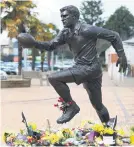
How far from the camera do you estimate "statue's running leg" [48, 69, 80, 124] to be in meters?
5.28

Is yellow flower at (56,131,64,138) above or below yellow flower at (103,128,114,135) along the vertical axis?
below

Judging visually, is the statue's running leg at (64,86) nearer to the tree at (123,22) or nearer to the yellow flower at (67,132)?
the yellow flower at (67,132)

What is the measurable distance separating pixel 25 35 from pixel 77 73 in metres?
0.82

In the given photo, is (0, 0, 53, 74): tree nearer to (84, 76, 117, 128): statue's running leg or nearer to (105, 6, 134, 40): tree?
(84, 76, 117, 128): statue's running leg

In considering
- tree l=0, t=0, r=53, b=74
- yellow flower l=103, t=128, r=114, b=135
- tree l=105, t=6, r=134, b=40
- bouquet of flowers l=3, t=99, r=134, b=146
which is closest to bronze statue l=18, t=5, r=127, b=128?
bouquet of flowers l=3, t=99, r=134, b=146

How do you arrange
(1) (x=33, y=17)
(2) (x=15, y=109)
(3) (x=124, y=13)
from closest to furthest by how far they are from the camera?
(2) (x=15, y=109) < (1) (x=33, y=17) < (3) (x=124, y=13)

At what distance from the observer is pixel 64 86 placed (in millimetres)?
5328

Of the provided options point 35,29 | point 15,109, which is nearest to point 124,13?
point 35,29

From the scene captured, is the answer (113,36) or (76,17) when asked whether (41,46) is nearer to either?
(76,17)

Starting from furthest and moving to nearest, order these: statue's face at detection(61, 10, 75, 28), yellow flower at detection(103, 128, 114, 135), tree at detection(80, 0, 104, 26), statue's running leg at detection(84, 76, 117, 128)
Result: tree at detection(80, 0, 104, 26) → statue's running leg at detection(84, 76, 117, 128) → statue's face at detection(61, 10, 75, 28) → yellow flower at detection(103, 128, 114, 135)

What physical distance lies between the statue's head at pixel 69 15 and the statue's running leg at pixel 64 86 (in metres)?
0.63

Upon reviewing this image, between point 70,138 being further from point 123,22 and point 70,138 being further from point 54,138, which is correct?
point 123,22

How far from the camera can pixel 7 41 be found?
27.4 metres

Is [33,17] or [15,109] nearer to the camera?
[15,109]
